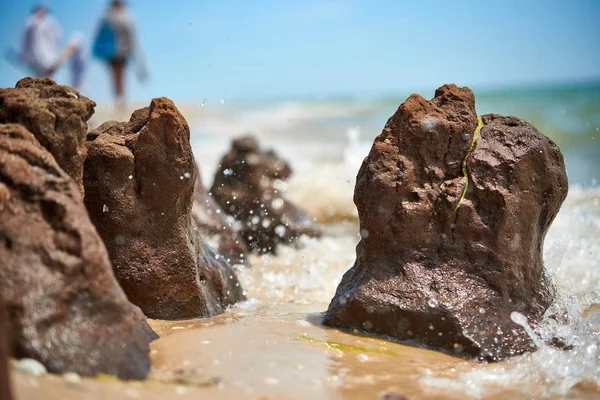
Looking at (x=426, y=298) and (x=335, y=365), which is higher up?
(x=426, y=298)

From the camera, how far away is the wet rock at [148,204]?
432cm

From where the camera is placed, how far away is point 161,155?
4.39m

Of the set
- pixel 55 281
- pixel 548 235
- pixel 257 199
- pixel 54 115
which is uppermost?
pixel 54 115

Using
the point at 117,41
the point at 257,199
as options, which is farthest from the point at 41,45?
the point at 257,199

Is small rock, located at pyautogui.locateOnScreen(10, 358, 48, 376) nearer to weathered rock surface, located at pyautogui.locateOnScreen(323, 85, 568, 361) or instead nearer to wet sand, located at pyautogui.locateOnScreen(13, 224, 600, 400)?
wet sand, located at pyautogui.locateOnScreen(13, 224, 600, 400)

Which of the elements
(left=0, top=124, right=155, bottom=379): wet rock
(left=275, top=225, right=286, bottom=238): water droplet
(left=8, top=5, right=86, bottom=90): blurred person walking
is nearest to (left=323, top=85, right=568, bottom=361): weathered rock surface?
(left=0, top=124, right=155, bottom=379): wet rock

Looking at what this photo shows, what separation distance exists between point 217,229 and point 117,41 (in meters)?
9.10

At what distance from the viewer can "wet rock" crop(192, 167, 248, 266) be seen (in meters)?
6.93

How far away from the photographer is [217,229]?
23.4ft

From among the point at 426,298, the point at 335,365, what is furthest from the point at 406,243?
the point at 335,365

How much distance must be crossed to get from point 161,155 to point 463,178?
1.75m

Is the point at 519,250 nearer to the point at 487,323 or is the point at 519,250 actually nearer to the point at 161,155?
the point at 487,323

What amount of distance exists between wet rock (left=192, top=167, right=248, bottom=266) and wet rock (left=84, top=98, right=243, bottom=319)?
2255 mm

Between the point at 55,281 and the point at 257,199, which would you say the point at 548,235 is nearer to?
the point at 257,199
